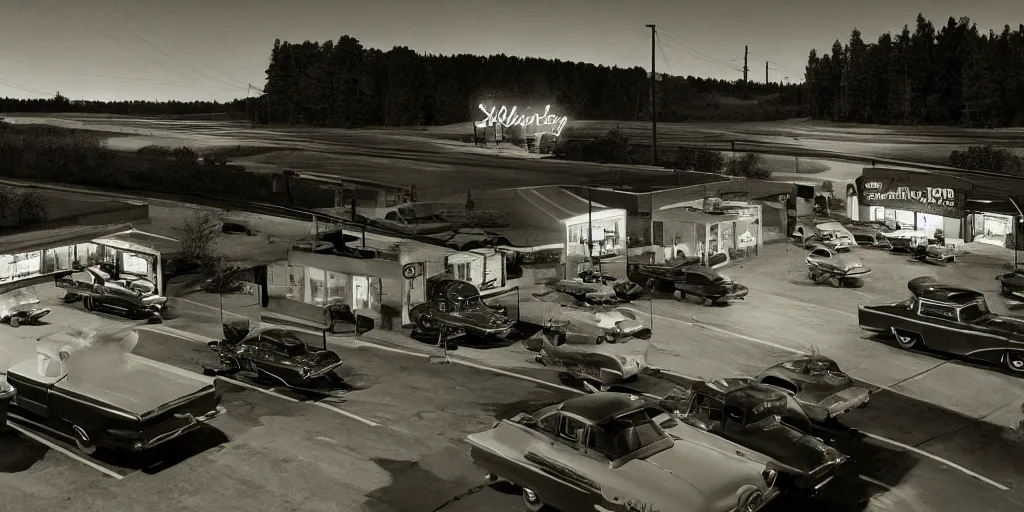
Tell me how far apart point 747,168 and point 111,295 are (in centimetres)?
3632

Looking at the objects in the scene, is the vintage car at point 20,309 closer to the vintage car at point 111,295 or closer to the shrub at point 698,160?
the vintage car at point 111,295

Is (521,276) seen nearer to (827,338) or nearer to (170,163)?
(827,338)

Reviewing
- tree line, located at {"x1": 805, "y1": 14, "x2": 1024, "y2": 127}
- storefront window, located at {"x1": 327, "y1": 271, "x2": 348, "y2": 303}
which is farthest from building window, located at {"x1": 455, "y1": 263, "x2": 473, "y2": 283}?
tree line, located at {"x1": 805, "y1": 14, "x2": 1024, "y2": 127}

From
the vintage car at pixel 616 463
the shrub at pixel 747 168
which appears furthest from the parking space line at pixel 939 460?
the shrub at pixel 747 168

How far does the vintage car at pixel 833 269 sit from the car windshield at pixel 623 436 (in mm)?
18287

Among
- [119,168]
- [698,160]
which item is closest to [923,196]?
[698,160]

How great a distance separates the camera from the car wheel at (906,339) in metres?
20.5

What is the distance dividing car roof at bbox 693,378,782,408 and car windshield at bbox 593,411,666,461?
2.30m

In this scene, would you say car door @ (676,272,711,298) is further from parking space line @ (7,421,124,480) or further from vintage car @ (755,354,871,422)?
parking space line @ (7,421,124,480)

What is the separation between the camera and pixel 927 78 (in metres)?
54.4

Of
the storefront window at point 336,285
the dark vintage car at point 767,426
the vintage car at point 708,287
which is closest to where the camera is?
the dark vintage car at point 767,426

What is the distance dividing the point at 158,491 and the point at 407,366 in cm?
718

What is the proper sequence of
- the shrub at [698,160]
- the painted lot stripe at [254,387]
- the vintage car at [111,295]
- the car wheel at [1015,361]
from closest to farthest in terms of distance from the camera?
1. the painted lot stripe at [254,387]
2. the car wheel at [1015,361]
3. the vintage car at [111,295]
4. the shrub at [698,160]

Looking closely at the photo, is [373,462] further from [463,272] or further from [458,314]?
[463,272]
